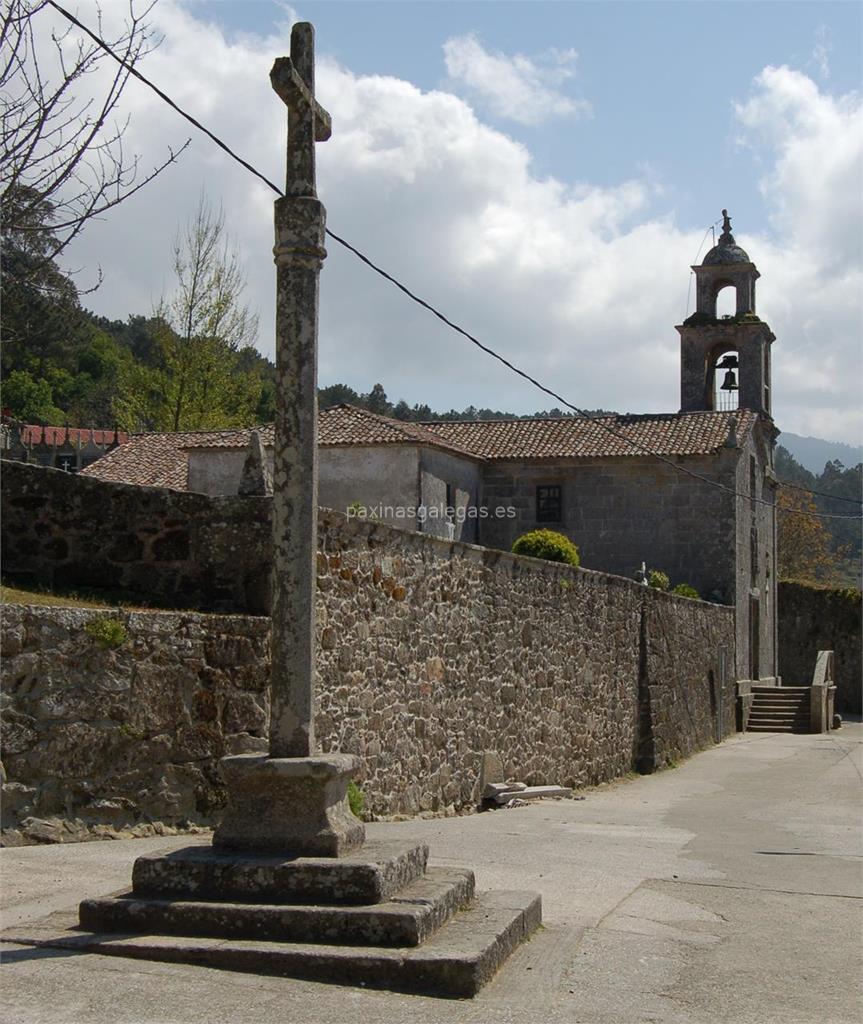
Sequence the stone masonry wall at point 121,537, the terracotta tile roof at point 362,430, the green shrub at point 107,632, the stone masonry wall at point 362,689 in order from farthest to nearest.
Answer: the terracotta tile roof at point 362,430 → the stone masonry wall at point 121,537 → the green shrub at point 107,632 → the stone masonry wall at point 362,689

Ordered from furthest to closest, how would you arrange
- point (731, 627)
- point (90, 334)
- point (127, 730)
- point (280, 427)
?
point (90, 334) < point (731, 627) < point (127, 730) < point (280, 427)

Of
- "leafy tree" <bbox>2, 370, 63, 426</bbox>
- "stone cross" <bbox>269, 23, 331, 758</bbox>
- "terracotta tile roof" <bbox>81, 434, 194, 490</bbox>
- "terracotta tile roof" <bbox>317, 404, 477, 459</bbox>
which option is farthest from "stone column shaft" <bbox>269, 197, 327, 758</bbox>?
"leafy tree" <bbox>2, 370, 63, 426</bbox>

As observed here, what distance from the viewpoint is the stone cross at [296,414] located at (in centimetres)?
553

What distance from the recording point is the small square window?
31.2 meters

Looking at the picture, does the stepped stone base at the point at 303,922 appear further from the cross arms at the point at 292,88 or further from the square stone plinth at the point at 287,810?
the cross arms at the point at 292,88

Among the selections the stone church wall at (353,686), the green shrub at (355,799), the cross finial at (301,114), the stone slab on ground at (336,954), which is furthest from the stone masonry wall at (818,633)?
the stone slab on ground at (336,954)

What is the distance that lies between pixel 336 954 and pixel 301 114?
377 cm

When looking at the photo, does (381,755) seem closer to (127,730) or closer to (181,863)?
(127,730)

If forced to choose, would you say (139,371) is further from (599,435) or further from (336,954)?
(336,954)

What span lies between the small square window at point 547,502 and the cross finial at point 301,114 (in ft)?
83.8

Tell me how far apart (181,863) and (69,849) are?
83.3 inches

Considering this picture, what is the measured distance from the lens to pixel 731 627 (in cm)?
2916

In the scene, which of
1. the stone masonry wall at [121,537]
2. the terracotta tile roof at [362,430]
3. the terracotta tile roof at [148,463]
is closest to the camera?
the stone masonry wall at [121,537]

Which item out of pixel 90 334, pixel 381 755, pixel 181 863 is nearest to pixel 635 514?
pixel 381 755
